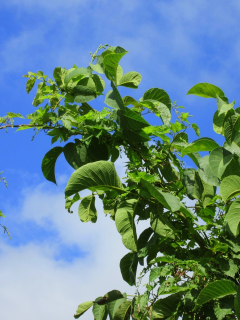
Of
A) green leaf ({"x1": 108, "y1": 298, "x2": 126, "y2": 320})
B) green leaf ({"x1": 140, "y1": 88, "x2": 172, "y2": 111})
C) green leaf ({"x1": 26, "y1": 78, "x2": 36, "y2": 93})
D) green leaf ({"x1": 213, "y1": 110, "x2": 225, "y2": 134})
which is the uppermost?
green leaf ({"x1": 26, "y1": 78, "x2": 36, "y2": 93})

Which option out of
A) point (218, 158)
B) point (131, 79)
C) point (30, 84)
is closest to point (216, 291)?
point (218, 158)

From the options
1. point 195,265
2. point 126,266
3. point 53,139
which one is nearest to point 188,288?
point 195,265

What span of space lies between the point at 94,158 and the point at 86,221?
42cm

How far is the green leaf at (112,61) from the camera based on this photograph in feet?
5.62

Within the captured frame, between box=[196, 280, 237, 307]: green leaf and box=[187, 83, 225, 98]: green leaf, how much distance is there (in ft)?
3.43

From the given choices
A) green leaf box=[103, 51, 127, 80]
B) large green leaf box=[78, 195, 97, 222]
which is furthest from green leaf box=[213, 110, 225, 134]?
large green leaf box=[78, 195, 97, 222]

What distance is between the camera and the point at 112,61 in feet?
5.83

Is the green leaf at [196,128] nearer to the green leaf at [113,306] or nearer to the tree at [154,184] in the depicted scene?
the tree at [154,184]

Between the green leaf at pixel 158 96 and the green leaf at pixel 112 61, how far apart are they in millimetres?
311

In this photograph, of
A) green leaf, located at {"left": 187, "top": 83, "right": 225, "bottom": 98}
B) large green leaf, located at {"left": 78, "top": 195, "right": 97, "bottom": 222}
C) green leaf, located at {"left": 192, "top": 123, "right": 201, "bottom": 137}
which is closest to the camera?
green leaf, located at {"left": 187, "top": 83, "right": 225, "bottom": 98}

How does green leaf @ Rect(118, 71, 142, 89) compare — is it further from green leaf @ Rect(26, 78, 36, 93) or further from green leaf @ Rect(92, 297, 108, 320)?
green leaf @ Rect(92, 297, 108, 320)

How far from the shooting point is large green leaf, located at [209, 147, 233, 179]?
5.56 ft

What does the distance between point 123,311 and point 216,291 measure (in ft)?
2.01

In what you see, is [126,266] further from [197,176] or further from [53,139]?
[53,139]
